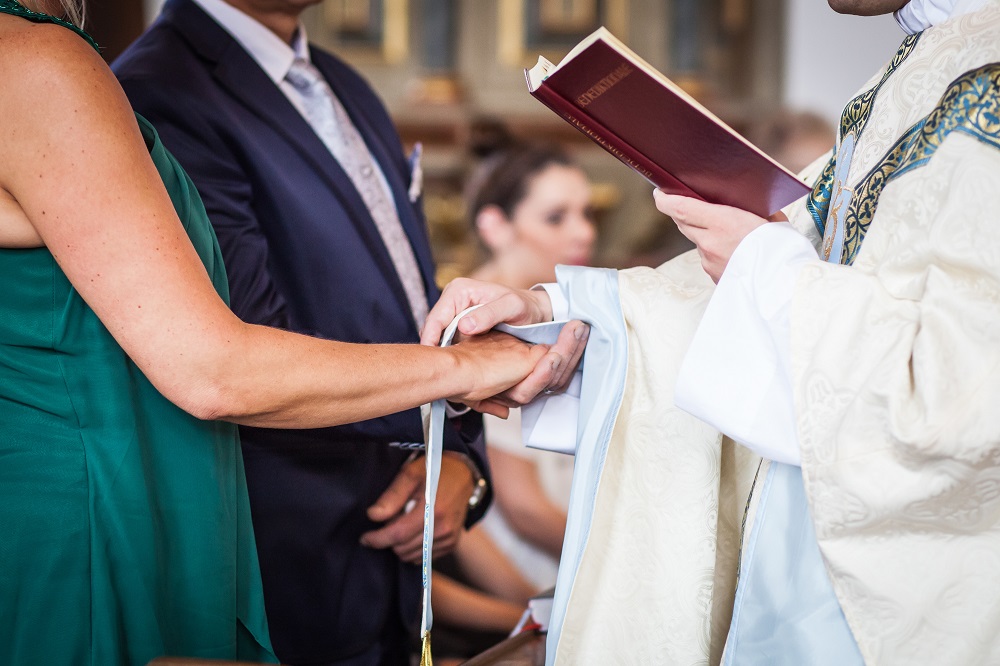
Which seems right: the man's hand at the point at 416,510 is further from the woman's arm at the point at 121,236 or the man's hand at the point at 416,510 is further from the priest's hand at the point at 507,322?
the woman's arm at the point at 121,236

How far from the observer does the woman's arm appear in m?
1.23

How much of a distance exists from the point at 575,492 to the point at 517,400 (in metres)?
0.18

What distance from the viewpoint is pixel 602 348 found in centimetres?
169

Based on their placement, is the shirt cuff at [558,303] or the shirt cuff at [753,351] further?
the shirt cuff at [558,303]

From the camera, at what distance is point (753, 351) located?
136 cm

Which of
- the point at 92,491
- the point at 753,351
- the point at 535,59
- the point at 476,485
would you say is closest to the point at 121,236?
the point at 92,491

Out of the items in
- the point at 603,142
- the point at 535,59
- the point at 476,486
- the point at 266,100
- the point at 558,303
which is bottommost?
the point at 476,486

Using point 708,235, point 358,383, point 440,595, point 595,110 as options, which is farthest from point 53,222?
point 440,595

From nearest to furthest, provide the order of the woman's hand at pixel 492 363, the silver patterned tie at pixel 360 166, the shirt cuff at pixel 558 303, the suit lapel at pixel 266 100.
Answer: the woman's hand at pixel 492 363
the shirt cuff at pixel 558 303
the suit lapel at pixel 266 100
the silver patterned tie at pixel 360 166

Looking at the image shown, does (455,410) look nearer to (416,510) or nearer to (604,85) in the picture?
(416,510)

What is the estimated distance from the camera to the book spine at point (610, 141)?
138cm

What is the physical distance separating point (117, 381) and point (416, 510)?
76 cm

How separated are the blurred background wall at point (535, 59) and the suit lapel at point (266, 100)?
391cm

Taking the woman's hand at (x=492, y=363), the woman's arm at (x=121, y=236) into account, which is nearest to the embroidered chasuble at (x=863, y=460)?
the woman's hand at (x=492, y=363)
